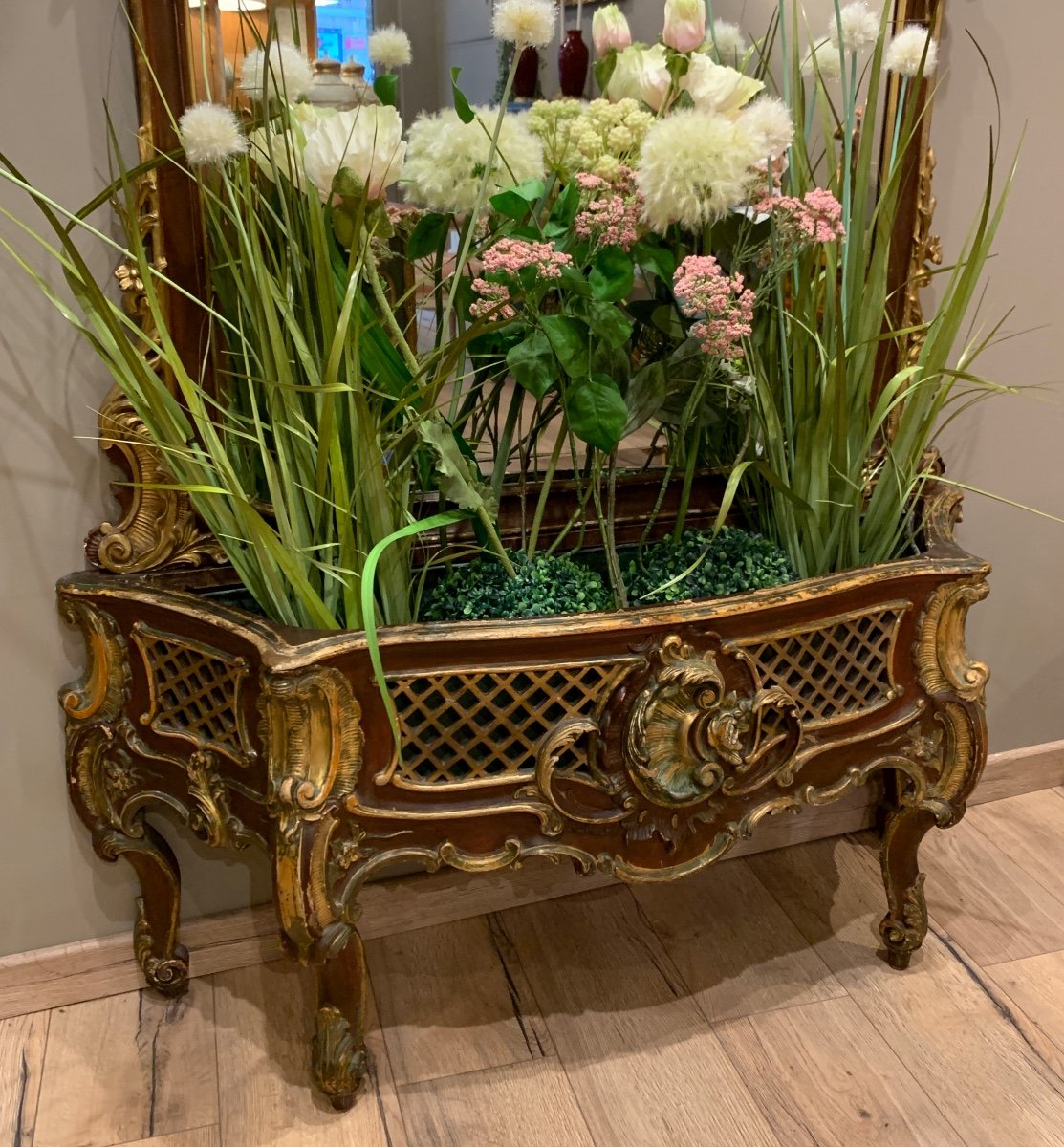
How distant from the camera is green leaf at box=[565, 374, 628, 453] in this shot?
3.59 feet

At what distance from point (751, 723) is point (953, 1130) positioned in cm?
56

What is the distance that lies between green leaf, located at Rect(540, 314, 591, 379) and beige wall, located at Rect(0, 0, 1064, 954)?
19.0 inches

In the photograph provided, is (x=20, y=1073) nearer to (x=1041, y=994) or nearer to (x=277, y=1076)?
(x=277, y=1076)

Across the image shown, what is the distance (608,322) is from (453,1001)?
0.93 meters

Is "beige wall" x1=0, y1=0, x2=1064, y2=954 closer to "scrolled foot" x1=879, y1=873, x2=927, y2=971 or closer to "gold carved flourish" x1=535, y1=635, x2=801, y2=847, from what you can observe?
"scrolled foot" x1=879, y1=873, x2=927, y2=971

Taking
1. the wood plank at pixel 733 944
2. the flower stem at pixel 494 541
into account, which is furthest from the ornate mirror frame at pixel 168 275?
the wood plank at pixel 733 944

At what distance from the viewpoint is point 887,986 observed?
59.5 inches

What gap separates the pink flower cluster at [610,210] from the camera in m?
1.03

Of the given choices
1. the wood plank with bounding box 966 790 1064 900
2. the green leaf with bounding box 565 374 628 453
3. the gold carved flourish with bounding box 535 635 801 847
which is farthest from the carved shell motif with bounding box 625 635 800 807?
the wood plank with bounding box 966 790 1064 900

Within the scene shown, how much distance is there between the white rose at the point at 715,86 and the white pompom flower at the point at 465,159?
0.16 m

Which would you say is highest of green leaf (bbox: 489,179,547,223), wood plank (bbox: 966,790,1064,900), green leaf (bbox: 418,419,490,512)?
green leaf (bbox: 489,179,547,223)

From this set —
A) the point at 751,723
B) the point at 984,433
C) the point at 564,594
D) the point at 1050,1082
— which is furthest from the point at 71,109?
the point at 1050,1082

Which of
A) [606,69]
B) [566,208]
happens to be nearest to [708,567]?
[566,208]

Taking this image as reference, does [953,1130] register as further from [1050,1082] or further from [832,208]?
[832,208]
